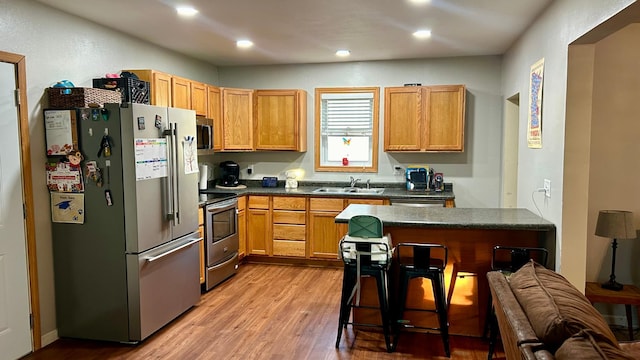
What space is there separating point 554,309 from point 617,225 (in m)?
2.03

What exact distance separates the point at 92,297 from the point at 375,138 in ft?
11.9

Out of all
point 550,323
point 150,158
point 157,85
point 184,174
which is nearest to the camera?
point 550,323

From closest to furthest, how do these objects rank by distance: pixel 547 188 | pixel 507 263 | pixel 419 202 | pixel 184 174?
pixel 507 263, pixel 547 188, pixel 184 174, pixel 419 202

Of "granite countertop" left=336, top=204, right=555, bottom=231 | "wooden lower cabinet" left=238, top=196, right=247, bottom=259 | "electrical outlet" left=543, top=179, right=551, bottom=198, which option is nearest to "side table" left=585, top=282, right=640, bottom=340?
"granite countertop" left=336, top=204, right=555, bottom=231

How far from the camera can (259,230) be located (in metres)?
5.35

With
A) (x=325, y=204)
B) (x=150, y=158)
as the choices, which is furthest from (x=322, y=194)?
(x=150, y=158)

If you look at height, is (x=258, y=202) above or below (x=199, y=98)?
below

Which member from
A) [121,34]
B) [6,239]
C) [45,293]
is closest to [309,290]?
[45,293]

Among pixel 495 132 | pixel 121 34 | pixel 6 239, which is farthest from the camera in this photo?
pixel 495 132

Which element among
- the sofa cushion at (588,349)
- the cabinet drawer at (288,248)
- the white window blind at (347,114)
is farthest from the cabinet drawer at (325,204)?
the sofa cushion at (588,349)

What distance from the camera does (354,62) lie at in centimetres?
557

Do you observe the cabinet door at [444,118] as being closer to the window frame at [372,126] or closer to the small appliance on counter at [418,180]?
the small appliance on counter at [418,180]

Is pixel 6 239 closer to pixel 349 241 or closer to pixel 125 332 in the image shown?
pixel 125 332

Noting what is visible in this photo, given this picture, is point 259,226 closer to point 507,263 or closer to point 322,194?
point 322,194
